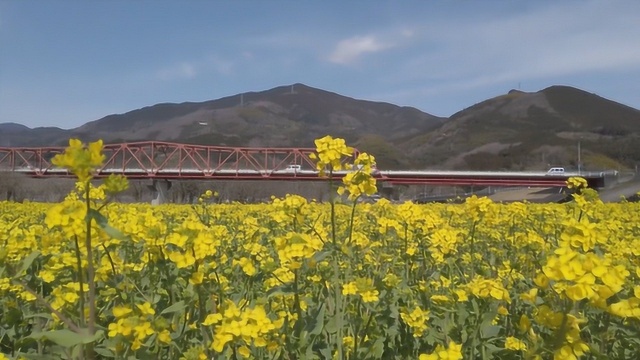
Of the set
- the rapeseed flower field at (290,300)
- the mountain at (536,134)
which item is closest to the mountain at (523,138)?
the mountain at (536,134)

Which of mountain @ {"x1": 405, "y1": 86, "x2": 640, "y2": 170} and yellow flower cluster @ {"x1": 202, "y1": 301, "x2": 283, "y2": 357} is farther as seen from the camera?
mountain @ {"x1": 405, "y1": 86, "x2": 640, "y2": 170}

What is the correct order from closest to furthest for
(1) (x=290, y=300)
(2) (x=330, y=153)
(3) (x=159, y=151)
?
(2) (x=330, y=153) < (1) (x=290, y=300) < (3) (x=159, y=151)

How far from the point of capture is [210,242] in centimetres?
172

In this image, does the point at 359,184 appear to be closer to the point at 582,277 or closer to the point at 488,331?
the point at 488,331

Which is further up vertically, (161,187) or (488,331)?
(488,331)

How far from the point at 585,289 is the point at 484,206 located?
238 cm

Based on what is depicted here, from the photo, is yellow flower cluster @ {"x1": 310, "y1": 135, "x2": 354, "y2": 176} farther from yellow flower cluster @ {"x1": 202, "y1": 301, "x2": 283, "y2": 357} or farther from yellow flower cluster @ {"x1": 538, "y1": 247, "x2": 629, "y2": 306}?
yellow flower cluster @ {"x1": 538, "y1": 247, "x2": 629, "y2": 306}

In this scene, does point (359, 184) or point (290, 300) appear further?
point (290, 300)

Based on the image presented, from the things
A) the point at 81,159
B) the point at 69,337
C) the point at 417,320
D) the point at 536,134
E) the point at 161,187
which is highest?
the point at 536,134

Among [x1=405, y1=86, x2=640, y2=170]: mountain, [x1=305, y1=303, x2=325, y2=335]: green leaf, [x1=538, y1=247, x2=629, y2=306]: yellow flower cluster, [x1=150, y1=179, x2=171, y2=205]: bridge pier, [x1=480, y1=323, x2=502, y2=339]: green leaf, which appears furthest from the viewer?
[x1=405, y1=86, x2=640, y2=170]: mountain

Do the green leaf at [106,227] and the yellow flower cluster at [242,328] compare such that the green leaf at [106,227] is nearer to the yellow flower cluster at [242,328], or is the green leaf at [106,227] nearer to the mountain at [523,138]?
the yellow flower cluster at [242,328]

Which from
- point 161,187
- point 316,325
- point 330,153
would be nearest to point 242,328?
point 316,325

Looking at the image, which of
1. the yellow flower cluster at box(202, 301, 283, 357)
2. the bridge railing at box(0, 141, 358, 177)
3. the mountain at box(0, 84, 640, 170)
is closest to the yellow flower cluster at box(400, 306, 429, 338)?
the yellow flower cluster at box(202, 301, 283, 357)

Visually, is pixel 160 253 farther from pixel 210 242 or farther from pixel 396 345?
pixel 396 345
